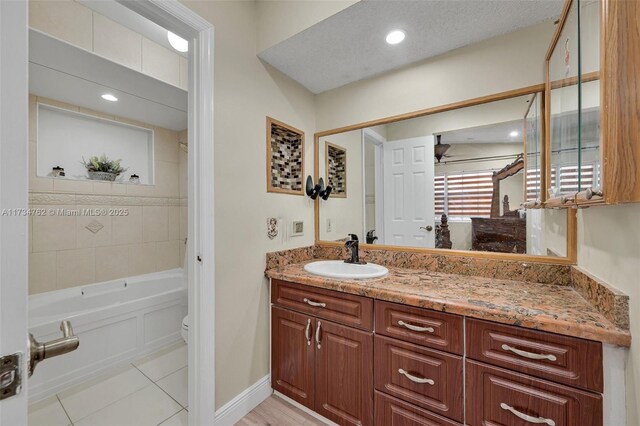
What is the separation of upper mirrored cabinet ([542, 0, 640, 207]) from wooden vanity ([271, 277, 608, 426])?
55 cm

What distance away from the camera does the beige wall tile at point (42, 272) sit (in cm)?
221

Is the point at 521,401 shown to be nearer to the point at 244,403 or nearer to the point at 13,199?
the point at 244,403

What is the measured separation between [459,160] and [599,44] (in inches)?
34.5

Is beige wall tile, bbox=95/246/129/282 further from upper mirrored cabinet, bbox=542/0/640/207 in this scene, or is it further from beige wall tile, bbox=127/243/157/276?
upper mirrored cabinet, bbox=542/0/640/207

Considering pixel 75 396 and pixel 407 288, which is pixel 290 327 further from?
pixel 75 396

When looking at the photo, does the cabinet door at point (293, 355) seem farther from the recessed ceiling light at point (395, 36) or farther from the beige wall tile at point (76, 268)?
the beige wall tile at point (76, 268)

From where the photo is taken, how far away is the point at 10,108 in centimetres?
42

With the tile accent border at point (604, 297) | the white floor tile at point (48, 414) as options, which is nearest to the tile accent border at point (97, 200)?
the white floor tile at point (48, 414)

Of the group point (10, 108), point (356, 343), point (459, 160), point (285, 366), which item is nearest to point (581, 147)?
point (459, 160)

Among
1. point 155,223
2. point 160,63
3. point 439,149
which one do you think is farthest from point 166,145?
Answer: point 439,149

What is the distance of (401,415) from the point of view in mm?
1245

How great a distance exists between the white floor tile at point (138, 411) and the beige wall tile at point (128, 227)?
1.58 m

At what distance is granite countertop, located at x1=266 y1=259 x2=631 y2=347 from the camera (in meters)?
0.90

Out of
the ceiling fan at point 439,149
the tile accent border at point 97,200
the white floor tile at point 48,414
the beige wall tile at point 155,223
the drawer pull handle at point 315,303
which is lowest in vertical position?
the white floor tile at point 48,414
